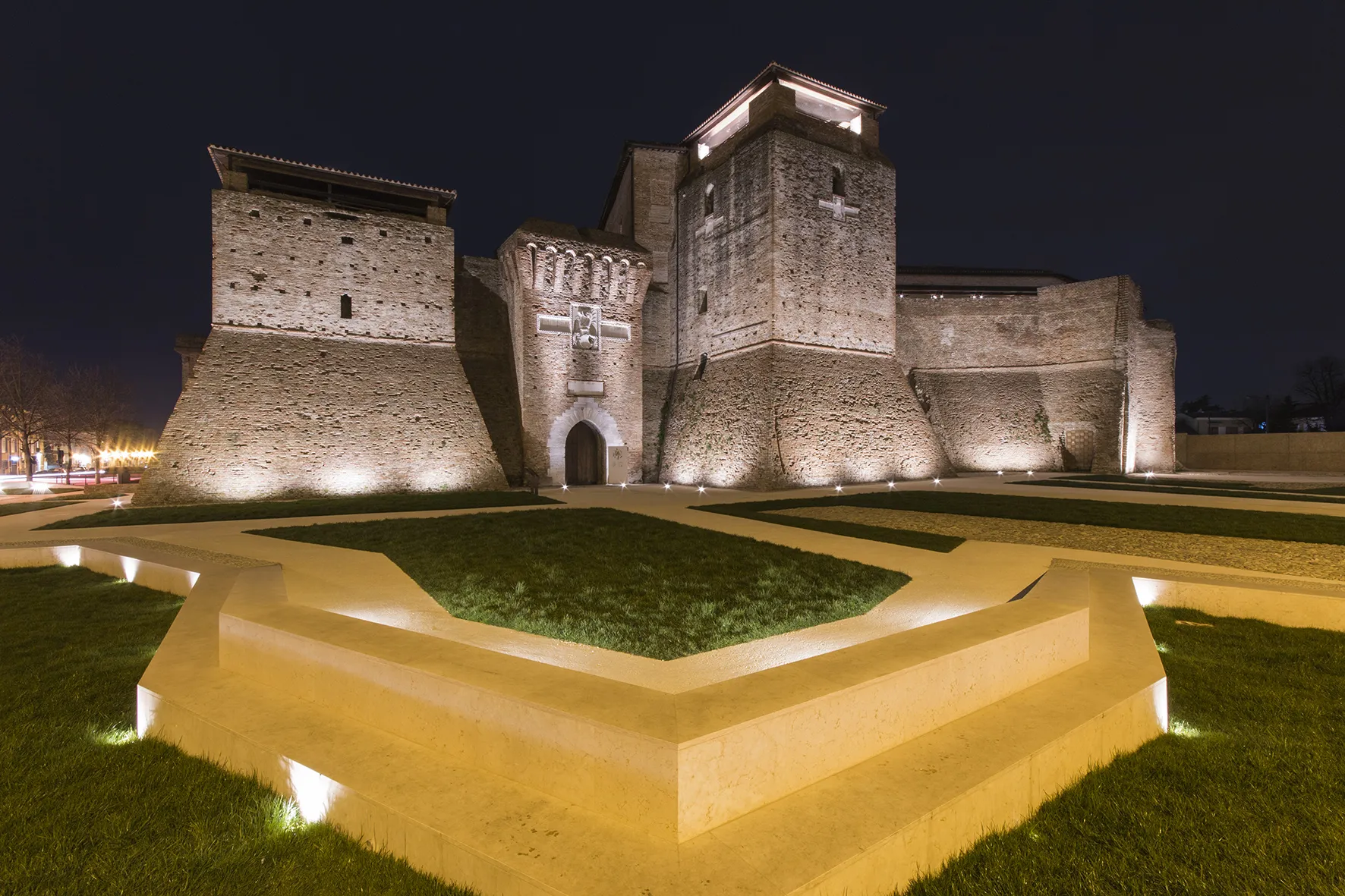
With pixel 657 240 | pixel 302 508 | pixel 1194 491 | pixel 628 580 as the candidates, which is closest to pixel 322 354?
pixel 302 508

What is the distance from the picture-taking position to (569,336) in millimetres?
18312

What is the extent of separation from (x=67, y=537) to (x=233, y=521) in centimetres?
199

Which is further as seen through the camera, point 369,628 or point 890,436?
point 890,436

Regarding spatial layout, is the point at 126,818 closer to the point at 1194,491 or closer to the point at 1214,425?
the point at 1194,491

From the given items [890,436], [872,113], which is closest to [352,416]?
[890,436]

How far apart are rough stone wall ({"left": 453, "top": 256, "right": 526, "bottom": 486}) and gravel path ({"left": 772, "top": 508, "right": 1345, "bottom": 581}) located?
12.0 meters

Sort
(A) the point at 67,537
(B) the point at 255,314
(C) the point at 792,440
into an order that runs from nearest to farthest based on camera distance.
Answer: (A) the point at 67,537 → (B) the point at 255,314 → (C) the point at 792,440

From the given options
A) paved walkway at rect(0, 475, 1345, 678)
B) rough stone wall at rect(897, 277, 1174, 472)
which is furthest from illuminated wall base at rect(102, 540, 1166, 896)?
rough stone wall at rect(897, 277, 1174, 472)

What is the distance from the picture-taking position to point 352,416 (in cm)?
1536

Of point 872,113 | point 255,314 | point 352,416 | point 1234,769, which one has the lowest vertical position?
point 1234,769

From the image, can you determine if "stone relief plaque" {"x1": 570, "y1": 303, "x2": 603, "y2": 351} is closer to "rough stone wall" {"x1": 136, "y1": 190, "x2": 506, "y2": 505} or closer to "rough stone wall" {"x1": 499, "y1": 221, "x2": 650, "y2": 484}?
Result: "rough stone wall" {"x1": 499, "y1": 221, "x2": 650, "y2": 484}

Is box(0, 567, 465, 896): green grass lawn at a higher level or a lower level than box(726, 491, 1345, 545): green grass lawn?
lower

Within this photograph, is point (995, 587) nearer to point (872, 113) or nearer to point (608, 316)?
point (608, 316)

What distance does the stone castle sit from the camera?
581 inches
